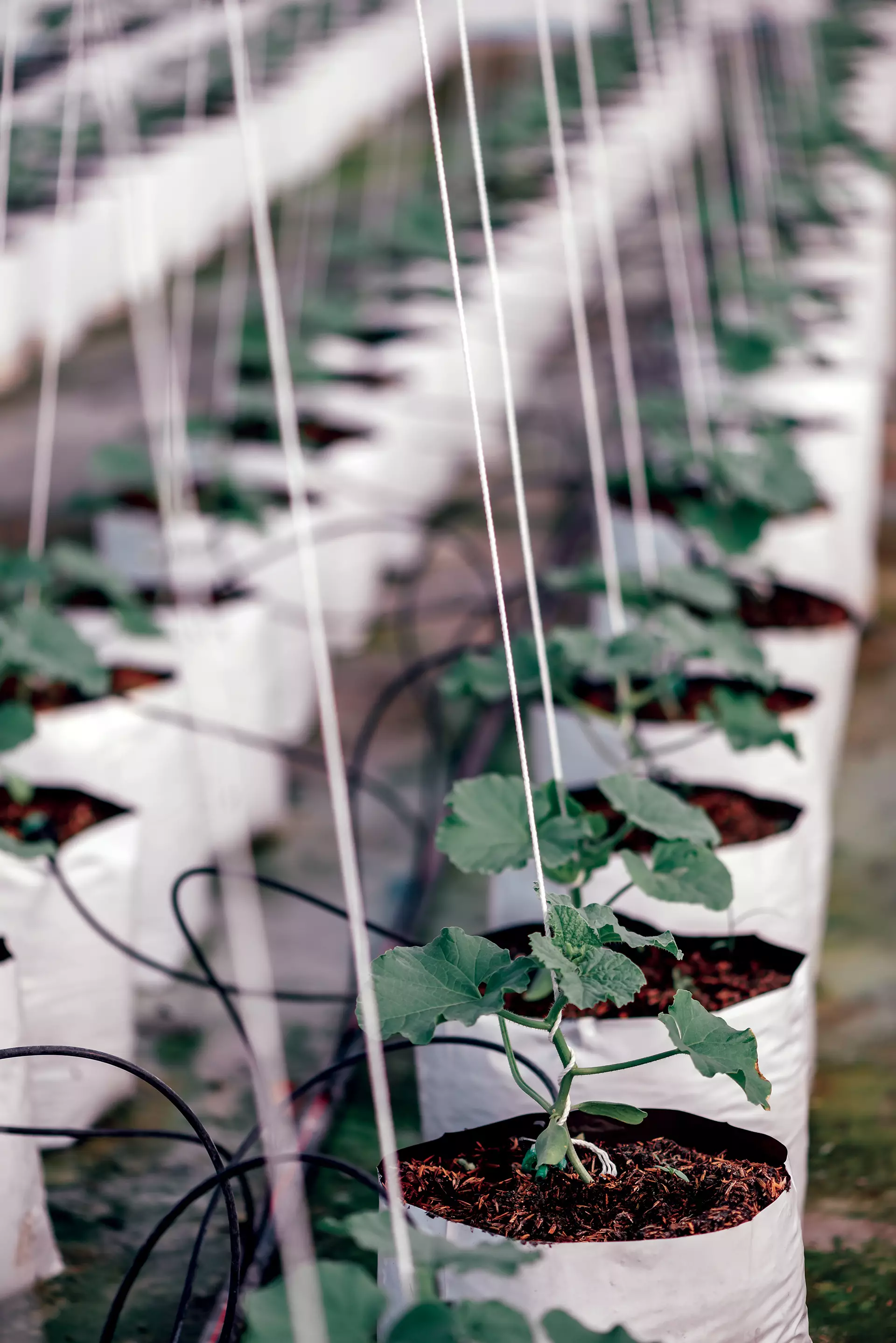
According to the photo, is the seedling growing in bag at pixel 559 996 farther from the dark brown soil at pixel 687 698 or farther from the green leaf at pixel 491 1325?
the dark brown soil at pixel 687 698

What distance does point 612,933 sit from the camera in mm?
996

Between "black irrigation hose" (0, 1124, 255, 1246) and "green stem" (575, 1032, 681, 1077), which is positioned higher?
"green stem" (575, 1032, 681, 1077)

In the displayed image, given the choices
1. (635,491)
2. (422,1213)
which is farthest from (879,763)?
(422,1213)

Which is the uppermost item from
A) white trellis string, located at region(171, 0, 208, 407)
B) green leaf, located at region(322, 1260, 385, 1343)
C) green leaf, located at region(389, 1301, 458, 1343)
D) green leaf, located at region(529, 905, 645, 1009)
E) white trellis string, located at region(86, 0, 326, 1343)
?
white trellis string, located at region(171, 0, 208, 407)

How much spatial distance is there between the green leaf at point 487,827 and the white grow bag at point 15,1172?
393 mm

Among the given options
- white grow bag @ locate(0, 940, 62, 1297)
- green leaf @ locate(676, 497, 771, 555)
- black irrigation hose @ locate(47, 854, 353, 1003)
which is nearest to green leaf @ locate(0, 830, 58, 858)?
black irrigation hose @ locate(47, 854, 353, 1003)

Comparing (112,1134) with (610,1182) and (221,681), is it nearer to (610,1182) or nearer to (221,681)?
(610,1182)

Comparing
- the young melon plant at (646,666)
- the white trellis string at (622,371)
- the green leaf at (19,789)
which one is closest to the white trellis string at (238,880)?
the green leaf at (19,789)

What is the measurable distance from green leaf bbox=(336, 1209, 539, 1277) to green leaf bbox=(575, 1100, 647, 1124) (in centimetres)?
19

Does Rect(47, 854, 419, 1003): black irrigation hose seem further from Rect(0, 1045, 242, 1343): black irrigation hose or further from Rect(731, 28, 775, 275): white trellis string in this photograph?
Rect(731, 28, 775, 275): white trellis string

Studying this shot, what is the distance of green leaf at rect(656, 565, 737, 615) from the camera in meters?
1.78

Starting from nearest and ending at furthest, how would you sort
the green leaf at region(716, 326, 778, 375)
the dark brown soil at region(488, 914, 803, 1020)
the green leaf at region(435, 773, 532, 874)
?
the green leaf at region(435, 773, 532, 874) < the dark brown soil at region(488, 914, 803, 1020) < the green leaf at region(716, 326, 778, 375)

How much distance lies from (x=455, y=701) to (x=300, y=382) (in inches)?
36.2

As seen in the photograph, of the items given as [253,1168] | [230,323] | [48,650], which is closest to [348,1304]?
[253,1168]
